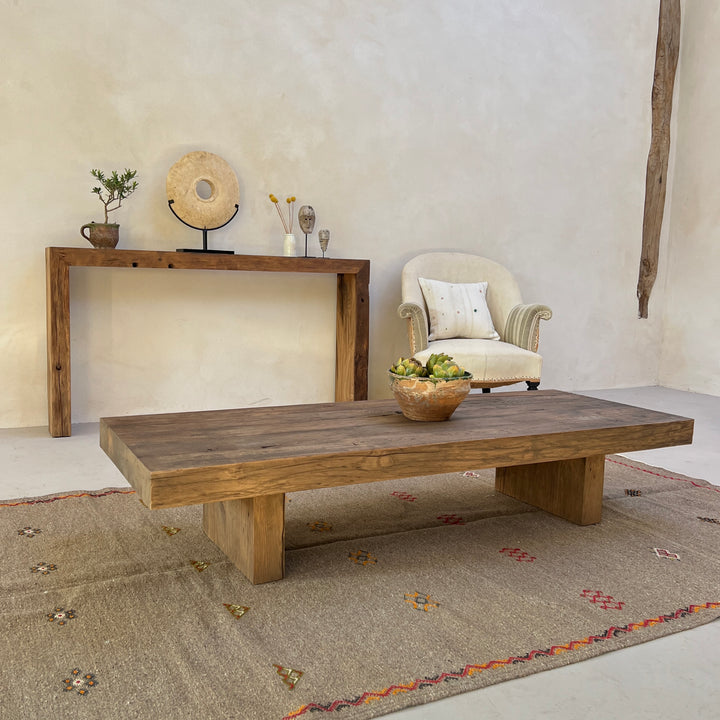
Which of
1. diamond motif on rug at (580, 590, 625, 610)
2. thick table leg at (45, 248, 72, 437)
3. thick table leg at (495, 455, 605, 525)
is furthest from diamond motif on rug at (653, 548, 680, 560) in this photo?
thick table leg at (45, 248, 72, 437)

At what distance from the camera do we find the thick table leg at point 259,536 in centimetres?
183

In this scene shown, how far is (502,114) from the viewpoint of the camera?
4711 millimetres

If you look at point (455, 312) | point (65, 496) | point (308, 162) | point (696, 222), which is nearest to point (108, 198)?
point (308, 162)

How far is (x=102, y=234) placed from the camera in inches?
137

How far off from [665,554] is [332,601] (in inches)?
39.8

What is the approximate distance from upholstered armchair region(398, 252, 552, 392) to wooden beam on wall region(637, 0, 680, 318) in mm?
1527

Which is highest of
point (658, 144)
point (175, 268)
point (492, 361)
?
point (658, 144)

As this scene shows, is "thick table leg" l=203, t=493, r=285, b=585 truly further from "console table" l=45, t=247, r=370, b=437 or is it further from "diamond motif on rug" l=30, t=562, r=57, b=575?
"console table" l=45, t=247, r=370, b=437

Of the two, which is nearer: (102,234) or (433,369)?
(433,369)

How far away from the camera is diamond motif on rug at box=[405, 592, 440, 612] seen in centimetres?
177

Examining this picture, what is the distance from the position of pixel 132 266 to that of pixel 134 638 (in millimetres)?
2254

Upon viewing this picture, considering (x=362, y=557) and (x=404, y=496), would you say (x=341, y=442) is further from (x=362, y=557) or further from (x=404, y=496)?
(x=404, y=496)

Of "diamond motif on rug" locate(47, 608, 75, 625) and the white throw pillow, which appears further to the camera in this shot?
the white throw pillow

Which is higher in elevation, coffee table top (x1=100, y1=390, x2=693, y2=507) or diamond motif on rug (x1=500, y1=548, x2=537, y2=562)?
coffee table top (x1=100, y1=390, x2=693, y2=507)
